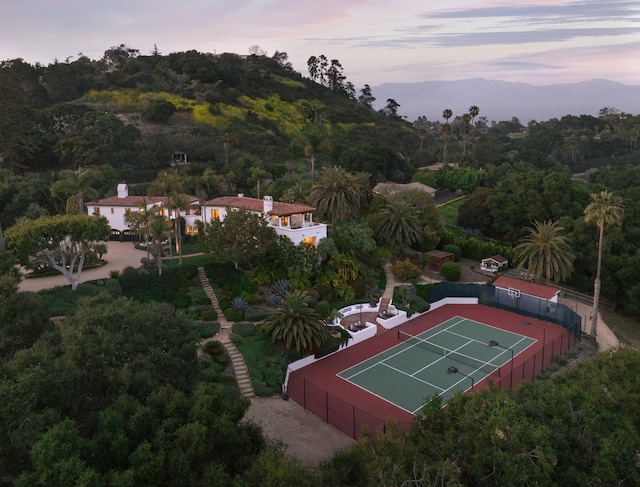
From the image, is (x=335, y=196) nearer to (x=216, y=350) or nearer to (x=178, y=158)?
(x=216, y=350)

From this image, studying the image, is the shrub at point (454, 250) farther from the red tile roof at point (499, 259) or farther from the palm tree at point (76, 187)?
the palm tree at point (76, 187)

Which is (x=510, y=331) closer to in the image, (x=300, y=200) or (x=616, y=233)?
(x=616, y=233)

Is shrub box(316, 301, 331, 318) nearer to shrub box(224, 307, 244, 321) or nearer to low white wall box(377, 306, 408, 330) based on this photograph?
low white wall box(377, 306, 408, 330)

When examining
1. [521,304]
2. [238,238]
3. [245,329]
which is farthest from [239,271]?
[521,304]

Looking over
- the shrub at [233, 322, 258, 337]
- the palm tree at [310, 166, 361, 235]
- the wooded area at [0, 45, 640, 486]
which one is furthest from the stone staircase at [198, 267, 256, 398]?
the palm tree at [310, 166, 361, 235]

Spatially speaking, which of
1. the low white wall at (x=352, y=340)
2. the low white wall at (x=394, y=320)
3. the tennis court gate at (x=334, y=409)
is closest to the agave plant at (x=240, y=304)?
the low white wall at (x=352, y=340)

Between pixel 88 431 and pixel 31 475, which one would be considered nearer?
pixel 31 475

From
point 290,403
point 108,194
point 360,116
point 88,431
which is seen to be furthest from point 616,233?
point 360,116
